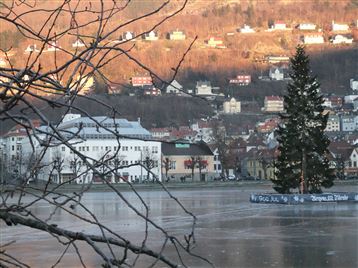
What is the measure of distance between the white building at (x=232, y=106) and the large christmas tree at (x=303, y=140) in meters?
138

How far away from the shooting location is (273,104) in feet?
619

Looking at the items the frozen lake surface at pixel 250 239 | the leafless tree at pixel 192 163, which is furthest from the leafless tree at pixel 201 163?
the frozen lake surface at pixel 250 239

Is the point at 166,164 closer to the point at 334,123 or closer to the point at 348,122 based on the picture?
the point at 334,123

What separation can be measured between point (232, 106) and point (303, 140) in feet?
484

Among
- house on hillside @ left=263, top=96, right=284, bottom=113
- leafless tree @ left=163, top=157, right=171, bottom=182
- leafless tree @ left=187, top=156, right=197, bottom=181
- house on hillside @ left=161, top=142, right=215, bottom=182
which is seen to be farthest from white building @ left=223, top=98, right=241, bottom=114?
leafless tree @ left=163, top=157, right=171, bottom=182

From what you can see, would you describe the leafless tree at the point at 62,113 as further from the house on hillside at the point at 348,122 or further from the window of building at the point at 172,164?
the house on hillside at the point at 348,122

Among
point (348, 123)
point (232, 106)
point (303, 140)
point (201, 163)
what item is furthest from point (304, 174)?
point (232, 106)

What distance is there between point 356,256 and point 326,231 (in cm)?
604

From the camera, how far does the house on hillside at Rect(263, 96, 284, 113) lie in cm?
18574

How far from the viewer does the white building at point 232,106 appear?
181 metres

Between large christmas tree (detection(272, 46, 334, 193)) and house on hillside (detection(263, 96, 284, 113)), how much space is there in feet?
482

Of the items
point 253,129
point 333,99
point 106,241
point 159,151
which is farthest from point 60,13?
point 333,99

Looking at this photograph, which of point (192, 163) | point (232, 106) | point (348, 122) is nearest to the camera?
point (192, 163)

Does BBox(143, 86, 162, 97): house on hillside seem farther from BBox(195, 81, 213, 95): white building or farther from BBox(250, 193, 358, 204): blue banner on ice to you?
BBox(195, 81, 213, 95): white building
